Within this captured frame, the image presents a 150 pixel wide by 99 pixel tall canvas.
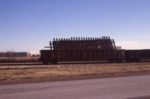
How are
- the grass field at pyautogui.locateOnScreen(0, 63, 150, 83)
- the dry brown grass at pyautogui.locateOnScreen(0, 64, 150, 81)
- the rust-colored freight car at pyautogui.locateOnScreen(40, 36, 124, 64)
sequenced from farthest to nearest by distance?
the rust-colored freight car at pyautogui.locateOnScreen(40, 36, 124, 64) → the dry brown grass at pyautogui.locateOnScreen(0, 64, 150, 81) → the grass field at pyautogui.locateOnScreen(0, 63, 150, 83)

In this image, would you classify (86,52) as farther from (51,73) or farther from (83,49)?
(51,73)

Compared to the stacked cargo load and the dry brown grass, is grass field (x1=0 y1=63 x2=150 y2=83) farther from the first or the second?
the stacked cargo load

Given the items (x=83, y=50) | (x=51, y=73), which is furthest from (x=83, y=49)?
(x=51, y=73)

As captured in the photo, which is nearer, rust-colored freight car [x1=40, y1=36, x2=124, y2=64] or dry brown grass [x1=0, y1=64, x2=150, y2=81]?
dry brown grass [x1=0, y1=64, x2=150, y2=81]

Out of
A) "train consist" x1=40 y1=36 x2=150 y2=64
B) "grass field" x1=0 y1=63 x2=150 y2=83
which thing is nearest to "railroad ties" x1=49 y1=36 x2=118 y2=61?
"train consist" x1=40 y1=36 x2=150 y2=64

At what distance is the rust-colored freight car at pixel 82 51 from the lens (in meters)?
39.5

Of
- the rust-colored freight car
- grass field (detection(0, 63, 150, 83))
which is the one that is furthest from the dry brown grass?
the rust-colored freight car

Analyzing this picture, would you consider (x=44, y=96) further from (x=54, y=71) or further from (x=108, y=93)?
(x=54, y=71)

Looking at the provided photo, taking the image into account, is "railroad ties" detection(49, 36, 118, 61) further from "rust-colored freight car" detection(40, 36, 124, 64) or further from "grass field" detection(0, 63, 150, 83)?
"grass field" detection(0, 63, 150, 83)

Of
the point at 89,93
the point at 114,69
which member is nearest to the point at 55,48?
the point at 114,69

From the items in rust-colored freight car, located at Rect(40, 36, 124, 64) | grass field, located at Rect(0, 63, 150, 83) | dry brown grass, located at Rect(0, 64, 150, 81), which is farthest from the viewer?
rust-colored freight car, located at Rect(40, 36, 124, 64)

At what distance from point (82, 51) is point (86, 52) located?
1.82 ft

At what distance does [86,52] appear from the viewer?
41.1 m

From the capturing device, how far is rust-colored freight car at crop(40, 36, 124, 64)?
3950 cm
